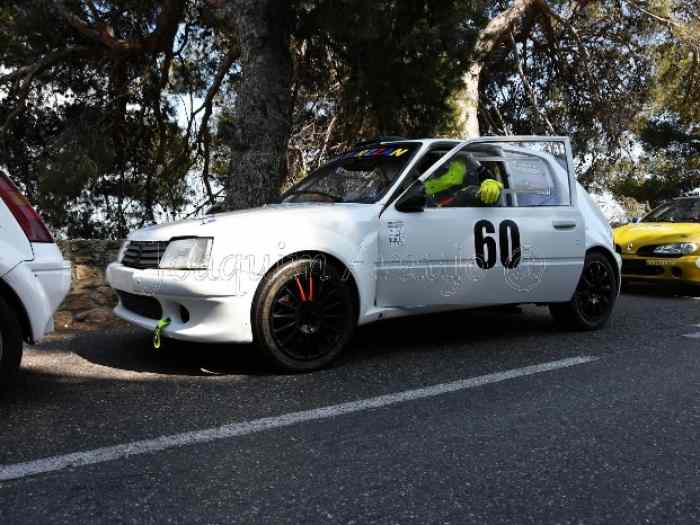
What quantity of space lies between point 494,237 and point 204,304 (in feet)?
7.45

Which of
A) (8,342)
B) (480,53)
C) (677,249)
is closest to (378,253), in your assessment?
(8,342)

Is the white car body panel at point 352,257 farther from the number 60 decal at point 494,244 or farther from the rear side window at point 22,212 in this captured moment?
the rear side window at point 22,212

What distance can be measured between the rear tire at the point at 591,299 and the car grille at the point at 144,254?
3.32 meters

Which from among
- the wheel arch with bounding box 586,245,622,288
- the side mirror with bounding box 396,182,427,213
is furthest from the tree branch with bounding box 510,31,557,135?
the side mirror with bounding box 396,182,427,213

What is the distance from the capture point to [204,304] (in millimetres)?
4137

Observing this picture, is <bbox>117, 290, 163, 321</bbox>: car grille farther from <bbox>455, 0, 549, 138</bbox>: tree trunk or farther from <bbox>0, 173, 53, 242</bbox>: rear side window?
<bbox>455, 0, 549, 138</bbox>: tree trunk

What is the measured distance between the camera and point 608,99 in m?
14.5

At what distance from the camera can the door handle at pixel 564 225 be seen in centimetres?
555

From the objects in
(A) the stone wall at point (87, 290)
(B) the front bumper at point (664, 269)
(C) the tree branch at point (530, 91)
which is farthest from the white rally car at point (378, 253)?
(C) the tree branch at point (530, 91)

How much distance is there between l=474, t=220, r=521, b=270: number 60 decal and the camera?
5.11 metres

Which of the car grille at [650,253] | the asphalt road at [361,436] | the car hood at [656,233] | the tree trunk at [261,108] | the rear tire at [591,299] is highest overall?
the tree trunk at [261,108]

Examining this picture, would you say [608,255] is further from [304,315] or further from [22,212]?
[22,212]

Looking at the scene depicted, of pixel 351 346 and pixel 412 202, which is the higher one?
pixel 412 202

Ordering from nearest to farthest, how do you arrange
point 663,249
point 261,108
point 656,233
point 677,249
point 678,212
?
point 677,249
point 663,249
point 656,233
point 261,108
point 678,212
